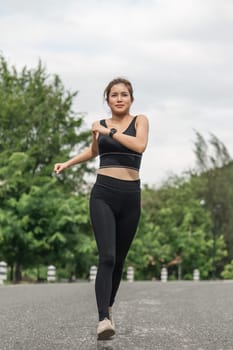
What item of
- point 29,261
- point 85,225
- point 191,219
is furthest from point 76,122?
point 191,219

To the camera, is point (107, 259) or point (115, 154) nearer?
point (107, 259)

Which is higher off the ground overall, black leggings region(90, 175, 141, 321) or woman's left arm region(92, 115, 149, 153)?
woman's left arm region(92, 115, 149, 153)

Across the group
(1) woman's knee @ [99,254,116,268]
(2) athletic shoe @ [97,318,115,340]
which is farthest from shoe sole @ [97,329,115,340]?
(1) woman's knee @ [99,254,116,268]

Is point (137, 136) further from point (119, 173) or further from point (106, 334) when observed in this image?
point (106, 334)

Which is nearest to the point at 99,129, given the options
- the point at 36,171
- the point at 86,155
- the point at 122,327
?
the point at 86,155

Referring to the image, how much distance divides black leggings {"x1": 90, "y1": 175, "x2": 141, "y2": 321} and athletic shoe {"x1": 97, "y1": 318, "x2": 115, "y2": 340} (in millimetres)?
103

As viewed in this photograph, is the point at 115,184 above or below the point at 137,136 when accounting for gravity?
below

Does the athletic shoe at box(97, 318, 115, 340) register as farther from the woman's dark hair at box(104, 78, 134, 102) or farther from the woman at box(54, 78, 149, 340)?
the woman's dark hair at box(104, 78, 134, 102)

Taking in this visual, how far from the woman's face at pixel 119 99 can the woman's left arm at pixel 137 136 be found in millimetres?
147

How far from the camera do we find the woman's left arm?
5.02 metres

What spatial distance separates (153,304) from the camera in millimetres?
10602

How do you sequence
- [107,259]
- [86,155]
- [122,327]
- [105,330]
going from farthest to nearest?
[122,327], [86,155], [107,259], [105,330]

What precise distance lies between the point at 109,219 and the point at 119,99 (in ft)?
3.18

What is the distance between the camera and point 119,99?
5.26 m
